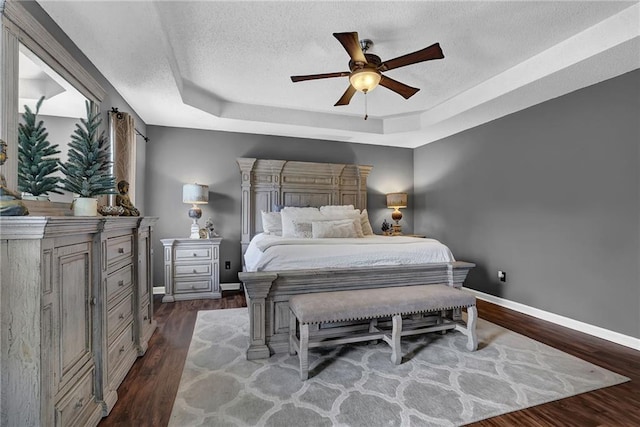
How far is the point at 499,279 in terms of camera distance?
3969 mm

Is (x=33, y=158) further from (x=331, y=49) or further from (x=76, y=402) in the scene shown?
(x=331, y=49)

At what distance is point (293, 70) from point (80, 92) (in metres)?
1.95

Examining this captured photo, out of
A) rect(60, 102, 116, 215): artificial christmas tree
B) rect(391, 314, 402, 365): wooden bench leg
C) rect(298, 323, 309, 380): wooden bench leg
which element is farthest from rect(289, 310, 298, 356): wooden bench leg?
rect(60, 102, 116, 215): artificial christmas tree

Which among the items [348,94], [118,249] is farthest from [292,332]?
[348,94]

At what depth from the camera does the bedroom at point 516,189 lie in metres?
2.80

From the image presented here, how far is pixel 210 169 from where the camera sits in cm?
471

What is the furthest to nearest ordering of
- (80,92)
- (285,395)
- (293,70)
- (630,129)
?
1. (293,70)
2. (630,129)
3. (80,92)
4. (285,395)

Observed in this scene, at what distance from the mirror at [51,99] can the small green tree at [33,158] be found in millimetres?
44

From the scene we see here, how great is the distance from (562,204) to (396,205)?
2.46 meters

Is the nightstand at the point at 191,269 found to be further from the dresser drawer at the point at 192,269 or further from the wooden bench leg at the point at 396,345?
the wooden bench leg at the point at 396,345

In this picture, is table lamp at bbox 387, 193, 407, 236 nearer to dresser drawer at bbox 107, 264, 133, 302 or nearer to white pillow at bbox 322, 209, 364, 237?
white pillow at bbox 322, 209, 364, 237

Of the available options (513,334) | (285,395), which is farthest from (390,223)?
(285,395)

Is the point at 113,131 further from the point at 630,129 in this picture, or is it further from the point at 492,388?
the point at 630,129

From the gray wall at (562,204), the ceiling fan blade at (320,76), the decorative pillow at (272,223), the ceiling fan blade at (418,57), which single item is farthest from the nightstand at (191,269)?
the gray wall at (562,204)
